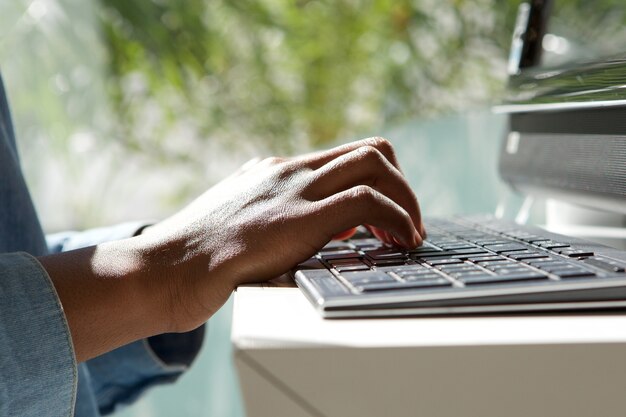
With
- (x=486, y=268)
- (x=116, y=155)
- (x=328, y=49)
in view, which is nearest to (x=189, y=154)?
(x=116, y=155)

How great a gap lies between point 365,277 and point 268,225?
0.08 metres

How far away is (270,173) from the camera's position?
488 millimetres

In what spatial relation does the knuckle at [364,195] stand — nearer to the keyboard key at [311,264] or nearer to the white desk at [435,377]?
the keyboard key at [311,264]

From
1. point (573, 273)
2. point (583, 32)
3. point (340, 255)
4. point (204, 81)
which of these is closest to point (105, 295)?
point (340, 255)

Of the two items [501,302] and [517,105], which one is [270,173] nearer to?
[501,302]

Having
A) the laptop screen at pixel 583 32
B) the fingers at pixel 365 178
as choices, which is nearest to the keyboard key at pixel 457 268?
the fingers at pixel 365 178

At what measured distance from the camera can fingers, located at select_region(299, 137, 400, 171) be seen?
0.51 m

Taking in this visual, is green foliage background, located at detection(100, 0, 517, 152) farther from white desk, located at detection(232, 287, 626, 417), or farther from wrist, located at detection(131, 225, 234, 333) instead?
white desk, located at detection(232, 287, 626, 417)

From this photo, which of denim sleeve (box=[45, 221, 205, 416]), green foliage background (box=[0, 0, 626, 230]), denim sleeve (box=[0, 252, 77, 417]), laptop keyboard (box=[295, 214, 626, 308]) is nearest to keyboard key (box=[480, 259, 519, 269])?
laptop keyboard (box=[295, 214, 626, 308])

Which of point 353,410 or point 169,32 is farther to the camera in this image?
point 169,32

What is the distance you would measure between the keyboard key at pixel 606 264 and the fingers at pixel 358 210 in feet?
0.37

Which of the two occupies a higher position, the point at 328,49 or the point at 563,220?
the point at 328,49

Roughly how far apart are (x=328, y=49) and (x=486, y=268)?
1289 millimetres

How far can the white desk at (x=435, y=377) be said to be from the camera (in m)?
0.29
